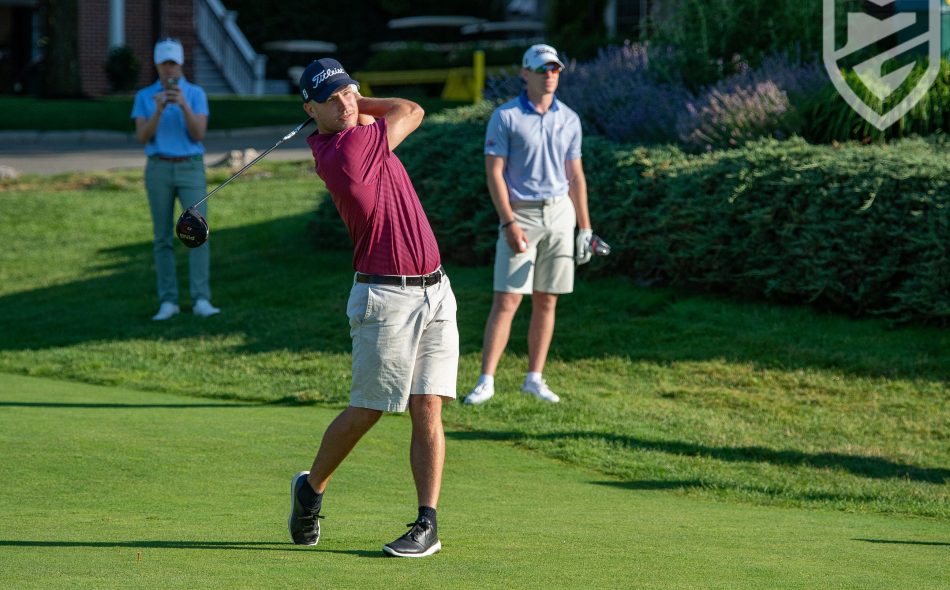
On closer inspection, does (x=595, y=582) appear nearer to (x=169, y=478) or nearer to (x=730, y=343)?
(x=169, y=478)

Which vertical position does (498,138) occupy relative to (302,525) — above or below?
above

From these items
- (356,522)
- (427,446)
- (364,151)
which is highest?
(364,151)

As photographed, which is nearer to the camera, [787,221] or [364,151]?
[364,151]

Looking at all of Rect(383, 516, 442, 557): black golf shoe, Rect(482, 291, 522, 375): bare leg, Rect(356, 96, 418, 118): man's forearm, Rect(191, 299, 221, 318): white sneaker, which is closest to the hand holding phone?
Rect(191, 299, 221, 318): white sneaker

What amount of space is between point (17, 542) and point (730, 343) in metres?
6.47

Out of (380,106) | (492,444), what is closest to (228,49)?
(492,444)

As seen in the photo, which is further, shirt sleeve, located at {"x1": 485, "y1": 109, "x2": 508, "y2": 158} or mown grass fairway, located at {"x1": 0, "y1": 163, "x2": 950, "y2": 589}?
shirt sleeve, located at {"x1": 485, "y1": 109, "x2": 508, "y2": 158}

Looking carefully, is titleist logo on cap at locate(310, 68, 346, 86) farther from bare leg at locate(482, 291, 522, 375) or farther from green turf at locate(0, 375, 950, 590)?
bare leg at locate(482, 291, 522, 375)

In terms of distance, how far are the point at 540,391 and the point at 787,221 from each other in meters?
2.90

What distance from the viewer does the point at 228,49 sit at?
1369 inches

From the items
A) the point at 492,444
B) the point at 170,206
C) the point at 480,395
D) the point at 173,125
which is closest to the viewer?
the point at 492,444

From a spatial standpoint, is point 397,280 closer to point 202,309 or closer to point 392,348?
point 392,348

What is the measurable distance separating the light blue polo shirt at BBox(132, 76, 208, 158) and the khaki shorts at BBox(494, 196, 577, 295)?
143 inches

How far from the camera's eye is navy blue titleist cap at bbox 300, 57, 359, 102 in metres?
5.05
